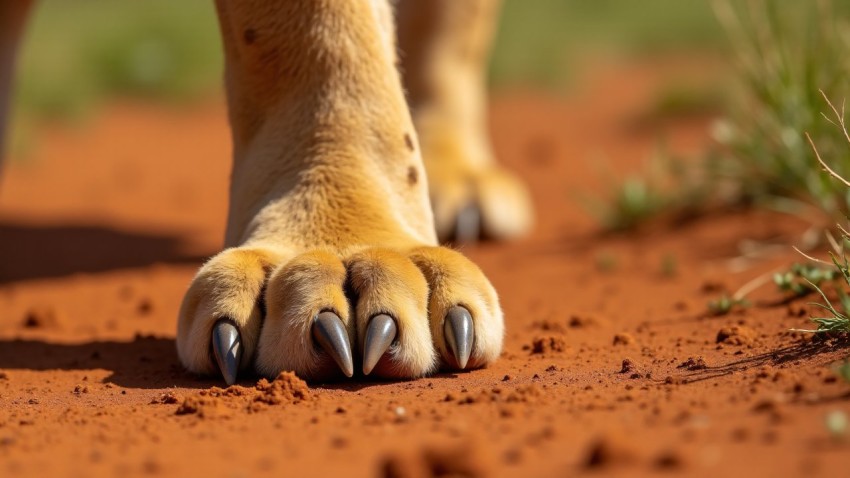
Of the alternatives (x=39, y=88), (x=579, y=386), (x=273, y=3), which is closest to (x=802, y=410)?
(x=579, y=386)

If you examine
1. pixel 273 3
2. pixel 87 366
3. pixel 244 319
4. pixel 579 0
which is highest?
pixel 579 0

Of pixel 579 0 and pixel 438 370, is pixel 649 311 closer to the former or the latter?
pixel 438 370

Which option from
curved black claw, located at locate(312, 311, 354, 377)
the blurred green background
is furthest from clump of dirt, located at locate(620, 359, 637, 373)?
the blurred green background

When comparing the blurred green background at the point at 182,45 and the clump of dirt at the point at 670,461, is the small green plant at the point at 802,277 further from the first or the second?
the blurred green background at the point at 182,45

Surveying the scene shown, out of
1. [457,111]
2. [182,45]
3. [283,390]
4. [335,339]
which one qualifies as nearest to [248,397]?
[283,390]

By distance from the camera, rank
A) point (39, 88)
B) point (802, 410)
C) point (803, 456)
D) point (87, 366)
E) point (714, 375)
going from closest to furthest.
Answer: point (803, 456) → point (802, 410) → point (714, 375) → point (87, 366) → point (39, 88)
